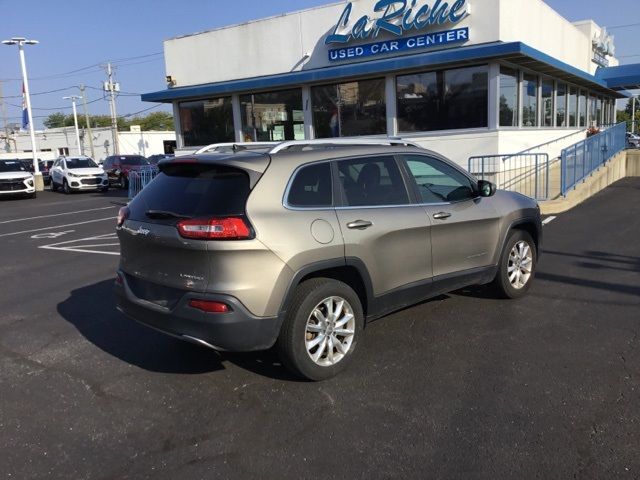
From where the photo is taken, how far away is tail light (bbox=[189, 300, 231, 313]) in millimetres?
Answer: 3627

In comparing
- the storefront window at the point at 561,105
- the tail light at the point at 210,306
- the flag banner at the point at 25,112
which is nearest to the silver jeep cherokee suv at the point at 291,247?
the tail light at the point at 210,306

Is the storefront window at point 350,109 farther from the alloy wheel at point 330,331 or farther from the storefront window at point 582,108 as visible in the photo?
the alloy wheel at point 330,331

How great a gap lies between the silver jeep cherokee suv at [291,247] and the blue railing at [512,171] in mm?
9011

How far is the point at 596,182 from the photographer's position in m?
15.0

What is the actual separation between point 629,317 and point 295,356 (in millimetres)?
3368

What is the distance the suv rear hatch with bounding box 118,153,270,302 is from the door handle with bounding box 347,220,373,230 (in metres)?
0.80

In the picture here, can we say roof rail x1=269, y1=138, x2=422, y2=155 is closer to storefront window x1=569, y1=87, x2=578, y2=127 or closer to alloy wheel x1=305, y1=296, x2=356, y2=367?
alloy wheel x1=305, y1=296, x2=356, y2=367

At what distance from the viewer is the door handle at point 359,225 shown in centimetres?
420

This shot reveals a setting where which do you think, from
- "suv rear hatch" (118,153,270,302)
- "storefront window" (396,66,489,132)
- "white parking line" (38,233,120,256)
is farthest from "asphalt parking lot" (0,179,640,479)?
"storefront window" (396,66,489,132)

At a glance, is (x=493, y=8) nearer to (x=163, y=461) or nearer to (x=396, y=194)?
(x=396, y=194)

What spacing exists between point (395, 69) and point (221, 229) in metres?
12.1

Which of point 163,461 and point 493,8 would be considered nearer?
point 163,461

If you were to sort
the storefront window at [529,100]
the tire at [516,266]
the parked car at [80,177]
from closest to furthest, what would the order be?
the tire at [516,266] → the storefront window at [529,100] → the parked car at [80,177]

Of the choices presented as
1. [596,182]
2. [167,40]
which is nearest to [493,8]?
[596,182]
